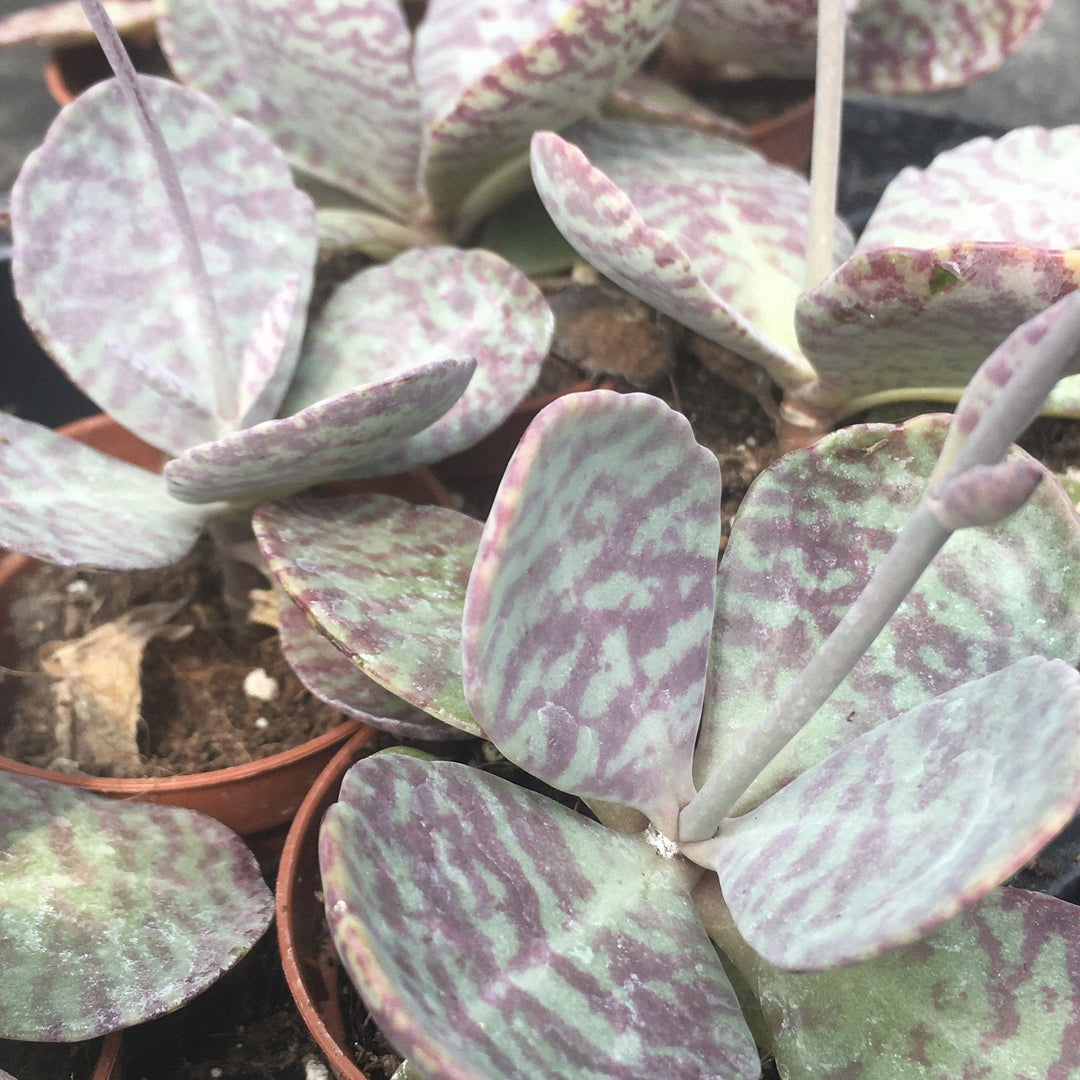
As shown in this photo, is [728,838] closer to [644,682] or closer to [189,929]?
[644,682]

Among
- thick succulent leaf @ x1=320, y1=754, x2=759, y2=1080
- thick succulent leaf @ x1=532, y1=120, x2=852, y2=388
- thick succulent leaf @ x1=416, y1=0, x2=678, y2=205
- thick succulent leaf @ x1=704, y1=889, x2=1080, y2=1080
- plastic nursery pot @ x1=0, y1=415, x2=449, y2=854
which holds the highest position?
thick succulent leaf @ x1=416, y1=0, x2=678, y2=205

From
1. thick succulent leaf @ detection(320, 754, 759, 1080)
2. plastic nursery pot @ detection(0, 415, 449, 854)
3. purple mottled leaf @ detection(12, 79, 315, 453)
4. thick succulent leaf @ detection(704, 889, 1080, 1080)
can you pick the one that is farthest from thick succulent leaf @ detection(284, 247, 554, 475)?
thick succulent leaf @ detection(704, 889, 1080, 1080)

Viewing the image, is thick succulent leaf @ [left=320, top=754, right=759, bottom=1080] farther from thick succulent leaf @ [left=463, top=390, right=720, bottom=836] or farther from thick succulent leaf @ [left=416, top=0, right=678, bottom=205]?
thick succulent leaf @ [left=416, top=0, right=678, bottom=205]

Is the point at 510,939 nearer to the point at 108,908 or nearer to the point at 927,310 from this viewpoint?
the point at 108,908

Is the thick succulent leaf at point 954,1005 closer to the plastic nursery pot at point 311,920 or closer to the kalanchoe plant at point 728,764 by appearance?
the kalanchoe plant at point 728,764

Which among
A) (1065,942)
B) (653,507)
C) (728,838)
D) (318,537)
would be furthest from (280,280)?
(1065,942)

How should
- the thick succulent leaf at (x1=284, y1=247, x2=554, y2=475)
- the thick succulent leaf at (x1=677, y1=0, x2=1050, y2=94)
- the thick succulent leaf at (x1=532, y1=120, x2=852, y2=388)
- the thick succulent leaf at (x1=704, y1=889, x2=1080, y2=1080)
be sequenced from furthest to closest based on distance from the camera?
the thick succulent leaf at (x1=677, y1=0, x2=1050, y2=94) < the thick succulent leaf at (x1=284, y1=247, x2=554, y2=475) < the thick succulent leaf at (x1=532, y1=120, x2=852, y2=388) < the thick succulent leaf at (x1=704, y1=889, x2=1080, y2=1080)

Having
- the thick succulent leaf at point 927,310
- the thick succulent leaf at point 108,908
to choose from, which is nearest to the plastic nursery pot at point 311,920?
the thick succulent leaf at point 108,908
